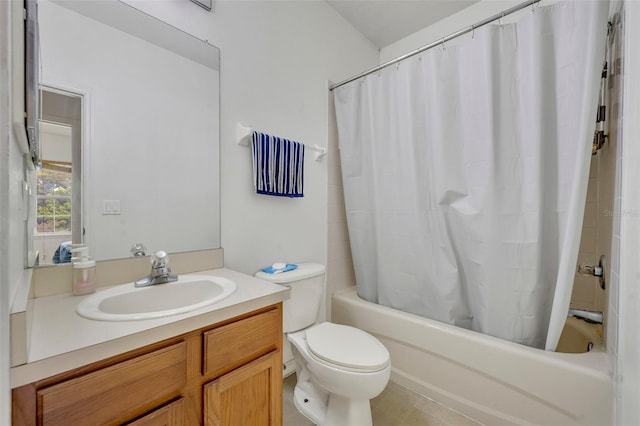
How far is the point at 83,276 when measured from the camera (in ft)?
3.10

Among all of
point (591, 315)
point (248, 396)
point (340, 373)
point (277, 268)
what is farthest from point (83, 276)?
point (591, 315)

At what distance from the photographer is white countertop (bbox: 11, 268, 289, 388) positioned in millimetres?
559

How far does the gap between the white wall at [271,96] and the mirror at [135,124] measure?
0.26ft

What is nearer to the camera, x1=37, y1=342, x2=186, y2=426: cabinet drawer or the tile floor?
x1=37, y1=342, x2=186, y2=426: cabinet drawer

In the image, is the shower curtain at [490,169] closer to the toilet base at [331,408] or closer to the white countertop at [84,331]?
the toilet base at [331,408]

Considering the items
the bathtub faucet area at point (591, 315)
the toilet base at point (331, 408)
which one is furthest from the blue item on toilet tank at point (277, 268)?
the bathtub faucet area at point (591, 315)

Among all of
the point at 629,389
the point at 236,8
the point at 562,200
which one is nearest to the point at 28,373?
the point at 629,389

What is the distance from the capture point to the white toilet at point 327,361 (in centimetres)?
115

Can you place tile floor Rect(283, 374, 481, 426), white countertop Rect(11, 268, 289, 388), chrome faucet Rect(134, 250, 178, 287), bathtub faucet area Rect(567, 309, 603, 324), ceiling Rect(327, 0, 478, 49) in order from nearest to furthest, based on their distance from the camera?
white countertop Rect(11, 268, 289, 388), chrome faucet Rect(134, 250, 178, 287), bathtub faucet area Rect(567, 309, 603, 324), tile floor Rect(283, 374, 481, 426), ceiling Rect(327, 0, 478, 49)

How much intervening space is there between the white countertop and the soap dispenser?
0.11 feet

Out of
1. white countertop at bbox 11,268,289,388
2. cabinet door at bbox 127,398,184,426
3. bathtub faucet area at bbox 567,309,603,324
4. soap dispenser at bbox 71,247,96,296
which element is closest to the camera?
white countertop at bbox 11,268,289,388

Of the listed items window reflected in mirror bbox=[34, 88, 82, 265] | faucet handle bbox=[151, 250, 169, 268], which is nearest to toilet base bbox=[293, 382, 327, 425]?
faucet handle bbox=[151, 250, 169, 268]

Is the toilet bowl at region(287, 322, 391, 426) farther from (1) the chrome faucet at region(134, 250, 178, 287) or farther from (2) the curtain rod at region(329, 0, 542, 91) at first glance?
(2) the curtain rod at region(329, 0, 542, 91)

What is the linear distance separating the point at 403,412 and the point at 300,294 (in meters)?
0.84
